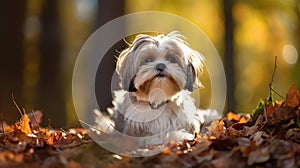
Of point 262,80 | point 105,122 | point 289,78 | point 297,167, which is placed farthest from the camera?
point 262,80

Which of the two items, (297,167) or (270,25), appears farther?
(270,25)

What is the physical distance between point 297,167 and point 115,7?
776 cm

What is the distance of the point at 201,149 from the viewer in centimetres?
419

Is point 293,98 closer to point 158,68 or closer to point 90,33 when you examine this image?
point 158,68

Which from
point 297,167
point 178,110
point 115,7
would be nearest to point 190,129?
point 178,110

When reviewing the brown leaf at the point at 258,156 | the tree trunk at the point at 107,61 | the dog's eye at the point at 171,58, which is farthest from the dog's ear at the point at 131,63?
the tree trunk at the point at 107,61

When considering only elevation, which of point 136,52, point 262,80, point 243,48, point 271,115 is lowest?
point 262,80

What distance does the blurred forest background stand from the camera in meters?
12.4

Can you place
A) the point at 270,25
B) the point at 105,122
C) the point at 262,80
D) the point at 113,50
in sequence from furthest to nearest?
the point at 262,80
the point at 270,25
the point at 113,50
the point at 105,122

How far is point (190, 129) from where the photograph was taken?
5945 millimetres

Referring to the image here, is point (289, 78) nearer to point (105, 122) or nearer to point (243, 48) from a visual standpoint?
A: point (243, 48)

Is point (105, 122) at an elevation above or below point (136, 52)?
below

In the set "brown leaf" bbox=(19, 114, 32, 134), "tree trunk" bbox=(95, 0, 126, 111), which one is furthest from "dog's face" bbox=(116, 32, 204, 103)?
"tree trunk" bbox=(95, 0, 126, 111)

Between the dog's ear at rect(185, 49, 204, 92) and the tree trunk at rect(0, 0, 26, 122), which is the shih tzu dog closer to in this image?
the dog's ear at rect(185, 49, 204, 92)
